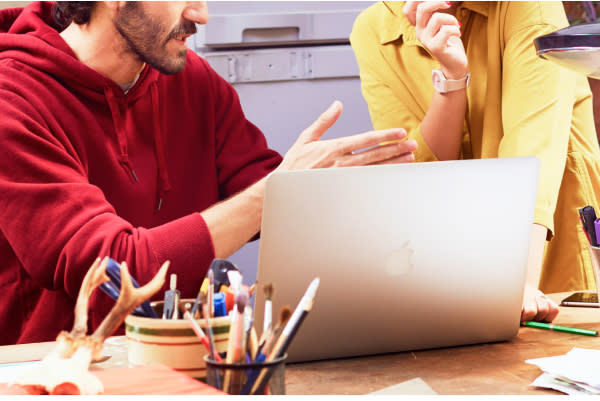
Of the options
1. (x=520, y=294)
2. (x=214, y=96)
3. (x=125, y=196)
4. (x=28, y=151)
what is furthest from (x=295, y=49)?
(x=520, y=294)

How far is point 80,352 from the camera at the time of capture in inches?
22.7

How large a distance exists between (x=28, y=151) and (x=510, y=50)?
3.01 ft

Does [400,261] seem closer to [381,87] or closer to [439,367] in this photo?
[439,367]

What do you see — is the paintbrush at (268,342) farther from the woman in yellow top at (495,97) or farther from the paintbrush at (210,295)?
the woman in yellow top at (495,97)

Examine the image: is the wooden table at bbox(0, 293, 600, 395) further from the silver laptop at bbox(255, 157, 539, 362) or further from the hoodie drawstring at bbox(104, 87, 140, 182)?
the hoodie drawstring at bbox(104, 87, 140, 182)

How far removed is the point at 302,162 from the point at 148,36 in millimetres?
472

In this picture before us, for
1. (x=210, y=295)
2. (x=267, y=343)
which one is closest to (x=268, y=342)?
(x=267, y=343)

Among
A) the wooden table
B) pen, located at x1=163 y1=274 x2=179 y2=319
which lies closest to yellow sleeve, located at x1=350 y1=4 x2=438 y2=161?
the wooden table

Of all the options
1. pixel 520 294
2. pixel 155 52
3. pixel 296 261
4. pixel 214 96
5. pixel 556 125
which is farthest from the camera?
pixel 214 96

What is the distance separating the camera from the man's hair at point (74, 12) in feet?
4.73

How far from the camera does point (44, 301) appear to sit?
1.29 metres

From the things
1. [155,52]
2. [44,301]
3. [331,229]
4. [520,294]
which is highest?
[155,52]

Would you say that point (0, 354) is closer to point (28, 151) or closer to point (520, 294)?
point (28, 151)

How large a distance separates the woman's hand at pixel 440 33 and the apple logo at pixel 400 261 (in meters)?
0.61
